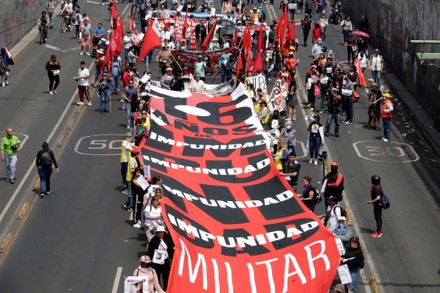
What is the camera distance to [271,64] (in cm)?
4869

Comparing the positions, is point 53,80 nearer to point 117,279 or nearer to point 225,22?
point 225,22

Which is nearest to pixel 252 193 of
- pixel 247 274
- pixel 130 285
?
pixel 247 274

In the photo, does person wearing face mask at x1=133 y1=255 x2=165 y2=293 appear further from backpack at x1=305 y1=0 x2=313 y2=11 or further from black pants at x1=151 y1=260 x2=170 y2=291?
backpack at x1=305 y1=0 x2=313 y2=11

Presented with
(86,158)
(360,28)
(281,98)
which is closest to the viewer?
(86,158)

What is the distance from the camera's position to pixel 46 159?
110ft

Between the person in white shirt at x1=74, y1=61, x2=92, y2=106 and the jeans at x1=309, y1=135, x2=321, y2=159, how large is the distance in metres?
10.7

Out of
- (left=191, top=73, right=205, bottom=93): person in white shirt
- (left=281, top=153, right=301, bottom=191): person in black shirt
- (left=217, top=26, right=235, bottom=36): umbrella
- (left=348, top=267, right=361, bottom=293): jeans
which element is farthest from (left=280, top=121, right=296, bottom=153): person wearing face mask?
(left=217, top=26, right=235, bottom=36): umbrella

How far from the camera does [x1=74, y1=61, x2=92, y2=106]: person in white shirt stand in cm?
4419

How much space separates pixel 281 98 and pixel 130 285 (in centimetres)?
1888

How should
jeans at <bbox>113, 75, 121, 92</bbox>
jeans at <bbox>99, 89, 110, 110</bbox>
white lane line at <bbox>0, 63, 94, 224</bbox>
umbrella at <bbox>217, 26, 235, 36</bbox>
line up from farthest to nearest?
umbrella at <bbox>217, 26, 235, 36</bbox> < jeans at <bbox>113, 75, 121, 92</bbox> < jeans at <bbox>99, 89, 110, 110</bbox> < white lane line at <bbox>0, 63, 94, 224</bbox>

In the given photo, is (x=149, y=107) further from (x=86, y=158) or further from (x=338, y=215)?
(x=338, y=215)

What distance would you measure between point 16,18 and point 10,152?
2264 cm

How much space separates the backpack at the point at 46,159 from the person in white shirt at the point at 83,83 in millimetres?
10760

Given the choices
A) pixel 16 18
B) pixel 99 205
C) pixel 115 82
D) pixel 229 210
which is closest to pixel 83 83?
pixel 115 82
